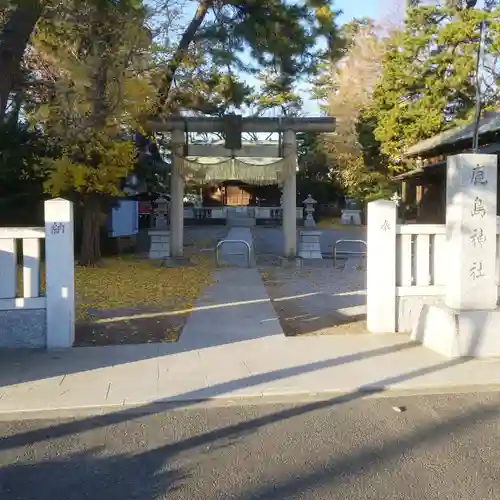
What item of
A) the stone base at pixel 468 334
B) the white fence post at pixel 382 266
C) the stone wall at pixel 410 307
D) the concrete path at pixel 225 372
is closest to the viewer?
the concrete path at pixel 225 372

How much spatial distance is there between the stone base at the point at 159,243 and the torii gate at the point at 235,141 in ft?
4.76

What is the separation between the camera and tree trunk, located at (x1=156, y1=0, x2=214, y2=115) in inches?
567

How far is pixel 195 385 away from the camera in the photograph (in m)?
5.88

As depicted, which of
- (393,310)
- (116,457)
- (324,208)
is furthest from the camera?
(324,208)

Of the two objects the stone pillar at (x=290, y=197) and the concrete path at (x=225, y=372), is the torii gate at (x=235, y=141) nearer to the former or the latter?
the stone pillar at (x=290, y=197)

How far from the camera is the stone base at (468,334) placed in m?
6.81

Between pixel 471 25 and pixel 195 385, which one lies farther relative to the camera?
pixel 471 25

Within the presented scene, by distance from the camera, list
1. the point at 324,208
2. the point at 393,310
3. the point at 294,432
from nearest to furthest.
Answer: the point at 294,432
the point at 393,310
the point at 324,208

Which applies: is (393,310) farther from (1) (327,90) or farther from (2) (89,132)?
(1) (327,90)

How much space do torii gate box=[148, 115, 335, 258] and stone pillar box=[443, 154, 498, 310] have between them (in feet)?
30.0

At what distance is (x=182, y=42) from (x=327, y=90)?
2585cm

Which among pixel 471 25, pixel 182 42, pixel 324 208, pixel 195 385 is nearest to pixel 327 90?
pixel 324 208

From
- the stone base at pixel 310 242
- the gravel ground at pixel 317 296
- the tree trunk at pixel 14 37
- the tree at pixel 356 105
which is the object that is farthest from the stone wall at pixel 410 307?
the tree at pixel 356 105

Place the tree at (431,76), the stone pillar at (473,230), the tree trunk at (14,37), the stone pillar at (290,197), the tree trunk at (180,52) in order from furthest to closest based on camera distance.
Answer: the tree at (431,76), the stone pillar at (290,197), the tree trunk at (180,52), the tree trunk at (14,37), the stone pillar at (473,230)
